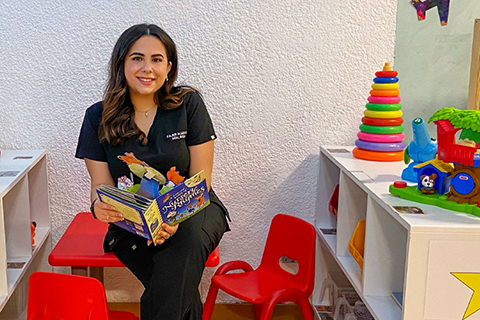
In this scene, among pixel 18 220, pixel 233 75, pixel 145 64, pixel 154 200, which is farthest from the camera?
pixel 233 75

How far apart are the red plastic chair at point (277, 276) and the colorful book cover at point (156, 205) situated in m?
0.42

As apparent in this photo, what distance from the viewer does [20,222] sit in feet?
6.17

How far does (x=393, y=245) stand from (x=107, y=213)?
860 millimetres

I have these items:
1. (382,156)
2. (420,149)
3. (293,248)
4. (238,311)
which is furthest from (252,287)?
(420,149)

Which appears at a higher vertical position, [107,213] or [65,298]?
[107,213]

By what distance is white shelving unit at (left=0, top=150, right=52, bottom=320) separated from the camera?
162 cm

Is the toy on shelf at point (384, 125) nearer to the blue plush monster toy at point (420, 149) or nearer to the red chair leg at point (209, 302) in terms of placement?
the blue plush monster toy at point (420, 149)

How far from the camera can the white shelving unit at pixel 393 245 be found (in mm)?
1228

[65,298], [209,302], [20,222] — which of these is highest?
[20,222]

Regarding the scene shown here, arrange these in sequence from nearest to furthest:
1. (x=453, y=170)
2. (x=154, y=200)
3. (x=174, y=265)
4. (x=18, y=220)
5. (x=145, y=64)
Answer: (x=453, y=170), (x=154, y=200), (x=174, y=265), (x=145, y=64), (x=18, y=220)

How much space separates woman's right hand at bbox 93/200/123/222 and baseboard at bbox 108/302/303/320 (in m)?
0.74

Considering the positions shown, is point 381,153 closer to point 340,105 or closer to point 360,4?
point 340,105

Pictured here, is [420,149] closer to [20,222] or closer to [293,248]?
[293,248]

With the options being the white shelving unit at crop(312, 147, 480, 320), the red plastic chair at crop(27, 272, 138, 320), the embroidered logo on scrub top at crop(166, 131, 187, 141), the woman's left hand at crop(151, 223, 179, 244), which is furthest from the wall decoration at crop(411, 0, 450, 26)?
the red plastic chair at crop(27, 272, 138, 320)
